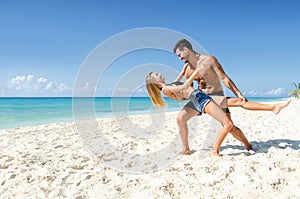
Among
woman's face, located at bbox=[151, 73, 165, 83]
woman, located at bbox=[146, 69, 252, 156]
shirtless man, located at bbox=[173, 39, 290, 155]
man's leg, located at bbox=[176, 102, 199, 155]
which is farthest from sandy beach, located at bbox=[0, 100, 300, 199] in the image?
woman's face, located at bbox=[151, 73, 165, 83]

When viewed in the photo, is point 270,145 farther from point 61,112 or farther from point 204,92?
point 61,112

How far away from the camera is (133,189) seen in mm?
2771

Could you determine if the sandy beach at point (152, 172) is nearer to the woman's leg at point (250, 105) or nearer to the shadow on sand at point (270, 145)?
the shadow on sand at point (270, 145)

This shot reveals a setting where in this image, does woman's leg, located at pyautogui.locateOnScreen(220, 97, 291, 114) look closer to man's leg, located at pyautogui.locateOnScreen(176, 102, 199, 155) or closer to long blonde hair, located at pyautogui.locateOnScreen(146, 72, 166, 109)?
man's leg, located at pyautogui.locateOnScreen(176, 102, 199, 155)

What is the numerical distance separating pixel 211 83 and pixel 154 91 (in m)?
0.94

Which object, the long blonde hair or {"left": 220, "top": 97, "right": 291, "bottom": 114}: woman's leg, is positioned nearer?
{"left": 220, "top": 97, "right": 291, "bottom": 114}: woman's leg

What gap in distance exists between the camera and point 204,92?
390 centimetres

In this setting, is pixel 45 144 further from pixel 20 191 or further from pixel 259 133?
pixel 259 133

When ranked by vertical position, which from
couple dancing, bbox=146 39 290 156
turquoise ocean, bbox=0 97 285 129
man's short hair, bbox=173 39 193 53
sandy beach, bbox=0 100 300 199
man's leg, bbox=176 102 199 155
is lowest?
turquoise ocean, bbox=0 97 285 129

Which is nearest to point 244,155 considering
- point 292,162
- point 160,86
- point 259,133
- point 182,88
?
point 292,162

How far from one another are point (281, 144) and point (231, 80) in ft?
5.95

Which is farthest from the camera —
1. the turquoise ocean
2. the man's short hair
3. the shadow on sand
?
the turquoise ocean

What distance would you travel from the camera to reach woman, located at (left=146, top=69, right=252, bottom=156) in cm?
362

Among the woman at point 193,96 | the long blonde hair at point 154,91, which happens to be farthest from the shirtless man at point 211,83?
the long blonde hair at point 154,91
